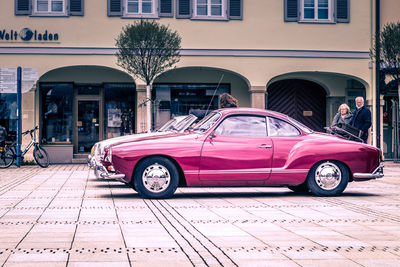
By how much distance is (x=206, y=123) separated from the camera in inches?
426

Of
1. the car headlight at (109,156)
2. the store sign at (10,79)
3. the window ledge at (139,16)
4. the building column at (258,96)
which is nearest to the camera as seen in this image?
the car headlight at (109,156)

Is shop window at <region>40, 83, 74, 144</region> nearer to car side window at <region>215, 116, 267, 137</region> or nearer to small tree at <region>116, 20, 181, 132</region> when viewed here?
small tree at <region>116, 20, 181, 132</region>

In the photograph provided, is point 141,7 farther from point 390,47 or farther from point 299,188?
point 299,188

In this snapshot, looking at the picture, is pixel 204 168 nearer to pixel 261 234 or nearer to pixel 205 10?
pixel 261 234

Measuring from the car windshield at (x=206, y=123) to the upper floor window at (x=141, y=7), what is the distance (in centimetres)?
1225

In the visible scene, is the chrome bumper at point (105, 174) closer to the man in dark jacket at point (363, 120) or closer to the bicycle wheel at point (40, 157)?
the man in dark jacket at point (363, 120)

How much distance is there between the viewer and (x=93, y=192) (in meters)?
11.6

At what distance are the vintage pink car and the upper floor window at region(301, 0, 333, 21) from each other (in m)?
13.3

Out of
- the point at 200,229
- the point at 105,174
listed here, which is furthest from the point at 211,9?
the point at 200,229

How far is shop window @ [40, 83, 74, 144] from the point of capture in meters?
23.8

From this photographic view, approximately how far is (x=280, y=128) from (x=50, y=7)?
13706mm

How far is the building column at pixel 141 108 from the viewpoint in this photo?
74.4 feet

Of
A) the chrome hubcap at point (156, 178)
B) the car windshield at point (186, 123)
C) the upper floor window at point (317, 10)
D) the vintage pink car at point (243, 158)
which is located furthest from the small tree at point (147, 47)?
the chrome hubcap at point (156, 178)

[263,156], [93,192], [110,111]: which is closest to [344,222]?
[263,156]
